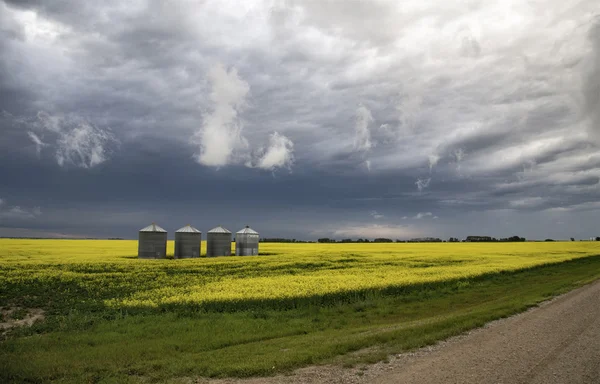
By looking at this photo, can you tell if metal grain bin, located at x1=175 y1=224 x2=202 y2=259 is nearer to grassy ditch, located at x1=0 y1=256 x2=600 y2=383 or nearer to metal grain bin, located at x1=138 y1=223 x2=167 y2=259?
metal grain bin, located at x1=138 y1=223 x2=167 y2=259

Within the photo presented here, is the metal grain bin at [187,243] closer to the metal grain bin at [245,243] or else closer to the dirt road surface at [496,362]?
the metal grain bin at [245,243]

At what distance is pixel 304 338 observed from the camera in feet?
50.2

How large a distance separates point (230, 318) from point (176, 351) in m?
5.15

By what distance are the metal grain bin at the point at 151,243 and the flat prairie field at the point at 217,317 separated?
54.0ft

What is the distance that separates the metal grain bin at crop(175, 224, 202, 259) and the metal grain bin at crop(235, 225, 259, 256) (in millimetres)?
6907

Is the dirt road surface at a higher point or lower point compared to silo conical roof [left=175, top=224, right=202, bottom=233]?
lower

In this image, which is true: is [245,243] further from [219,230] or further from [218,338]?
[218,338]

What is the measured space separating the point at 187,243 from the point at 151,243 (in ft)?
17.4

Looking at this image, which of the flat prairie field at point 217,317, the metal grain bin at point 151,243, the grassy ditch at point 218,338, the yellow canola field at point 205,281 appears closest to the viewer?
the grassy ditch at point 218,338

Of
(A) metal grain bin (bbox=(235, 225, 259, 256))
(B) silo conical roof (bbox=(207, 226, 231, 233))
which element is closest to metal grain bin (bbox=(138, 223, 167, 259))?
(B) silo conical roof (bbox=(207, 226, 231, 233))

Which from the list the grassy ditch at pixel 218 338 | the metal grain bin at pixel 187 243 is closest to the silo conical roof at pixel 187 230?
the metal grain bin at pixel 187 243

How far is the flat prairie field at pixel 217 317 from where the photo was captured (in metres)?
12.4

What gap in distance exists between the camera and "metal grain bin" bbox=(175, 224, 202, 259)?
192ft

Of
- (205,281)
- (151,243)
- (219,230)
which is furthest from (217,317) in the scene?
(219,230)
